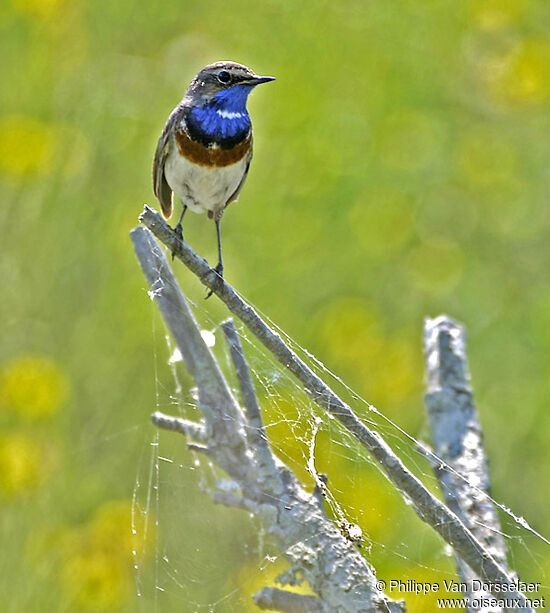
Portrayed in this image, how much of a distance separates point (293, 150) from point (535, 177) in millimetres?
895

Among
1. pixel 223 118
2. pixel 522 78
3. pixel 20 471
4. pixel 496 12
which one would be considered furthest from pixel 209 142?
pixel 496 12

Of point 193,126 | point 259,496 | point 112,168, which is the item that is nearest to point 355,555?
point 259,496

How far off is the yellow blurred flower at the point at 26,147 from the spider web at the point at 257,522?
66.0 inches

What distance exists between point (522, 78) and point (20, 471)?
2.35 meters

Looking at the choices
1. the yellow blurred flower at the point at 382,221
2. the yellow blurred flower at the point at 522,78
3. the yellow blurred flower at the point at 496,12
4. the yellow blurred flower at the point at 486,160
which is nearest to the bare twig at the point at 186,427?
the yellow blurred flower at the point at 382,221

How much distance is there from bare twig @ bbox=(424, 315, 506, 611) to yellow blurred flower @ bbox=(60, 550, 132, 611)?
1.09 m

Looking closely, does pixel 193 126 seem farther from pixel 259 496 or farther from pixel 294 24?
pixel 294 24

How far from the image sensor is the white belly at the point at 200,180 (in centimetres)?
→ 215

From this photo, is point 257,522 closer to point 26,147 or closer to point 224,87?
point 224,87

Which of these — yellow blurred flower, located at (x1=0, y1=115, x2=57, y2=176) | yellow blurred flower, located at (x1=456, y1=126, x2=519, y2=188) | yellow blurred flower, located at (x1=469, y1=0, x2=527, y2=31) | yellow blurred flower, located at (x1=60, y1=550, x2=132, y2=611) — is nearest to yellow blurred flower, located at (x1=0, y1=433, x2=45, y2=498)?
yellow blurred flower, located at (x1=60, y1=550, x2=132, y2=611)

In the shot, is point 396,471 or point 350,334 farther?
point 350,334

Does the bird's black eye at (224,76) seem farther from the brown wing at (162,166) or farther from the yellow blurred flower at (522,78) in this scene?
the yellow blurred flower at (522,78)

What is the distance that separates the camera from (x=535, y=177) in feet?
11.3

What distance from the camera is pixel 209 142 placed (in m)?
2.14
